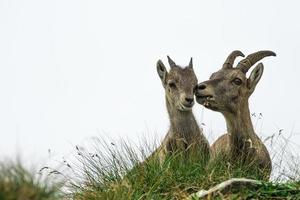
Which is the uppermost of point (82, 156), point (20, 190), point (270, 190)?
point (82, 156)

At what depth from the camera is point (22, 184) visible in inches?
250

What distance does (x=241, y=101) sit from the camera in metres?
12.8

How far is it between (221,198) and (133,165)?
243cm

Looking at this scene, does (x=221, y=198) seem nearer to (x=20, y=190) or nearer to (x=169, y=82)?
(x=20, y=190)

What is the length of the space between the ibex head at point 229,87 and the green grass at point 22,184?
19.3 ft

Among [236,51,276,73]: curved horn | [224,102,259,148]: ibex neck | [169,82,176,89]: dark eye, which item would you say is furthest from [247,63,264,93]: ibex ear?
[169,82,176,89]: dark eye

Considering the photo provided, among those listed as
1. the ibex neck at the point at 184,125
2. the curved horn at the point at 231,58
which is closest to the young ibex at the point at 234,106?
the curved horn at the point at 231,58

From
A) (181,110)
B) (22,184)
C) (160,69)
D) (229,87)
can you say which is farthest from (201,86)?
(22,184)

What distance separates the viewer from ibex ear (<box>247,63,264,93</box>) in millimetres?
13127

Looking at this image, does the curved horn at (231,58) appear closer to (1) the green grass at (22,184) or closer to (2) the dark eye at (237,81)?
(2) the dark eye at (237,81)

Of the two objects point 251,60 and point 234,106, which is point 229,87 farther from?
point 251,60

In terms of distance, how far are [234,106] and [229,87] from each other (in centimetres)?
34

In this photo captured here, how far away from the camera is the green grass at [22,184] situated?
19.6 feet

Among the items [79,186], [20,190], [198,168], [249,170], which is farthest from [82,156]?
[20,190]
